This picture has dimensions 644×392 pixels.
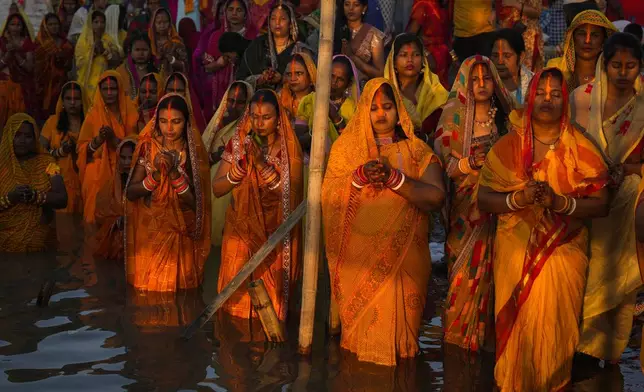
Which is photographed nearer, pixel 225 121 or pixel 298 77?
pixel 298 77

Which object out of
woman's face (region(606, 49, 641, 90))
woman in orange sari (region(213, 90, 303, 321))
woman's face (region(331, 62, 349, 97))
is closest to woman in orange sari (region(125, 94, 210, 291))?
woman in orange sari (region(213, 90, 303, 321))

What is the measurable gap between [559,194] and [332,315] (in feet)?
6.20

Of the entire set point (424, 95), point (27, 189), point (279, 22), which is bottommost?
point (27, 189)

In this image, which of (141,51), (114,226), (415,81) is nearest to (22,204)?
(114,226)

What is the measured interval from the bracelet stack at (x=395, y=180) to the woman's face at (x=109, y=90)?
17.7 feet

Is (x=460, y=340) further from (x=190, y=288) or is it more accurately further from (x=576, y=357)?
(x=190, y=288)

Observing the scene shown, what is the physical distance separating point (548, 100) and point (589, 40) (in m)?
1.68

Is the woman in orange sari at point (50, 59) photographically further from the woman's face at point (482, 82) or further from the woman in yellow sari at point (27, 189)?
the woman's face at point (482, 82)

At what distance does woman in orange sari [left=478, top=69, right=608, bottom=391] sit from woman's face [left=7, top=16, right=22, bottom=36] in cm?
1024

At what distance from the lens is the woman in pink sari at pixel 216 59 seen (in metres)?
13.1

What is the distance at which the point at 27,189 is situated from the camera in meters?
10.7

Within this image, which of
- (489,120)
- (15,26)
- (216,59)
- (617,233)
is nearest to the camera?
(617,233)

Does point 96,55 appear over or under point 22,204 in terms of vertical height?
over

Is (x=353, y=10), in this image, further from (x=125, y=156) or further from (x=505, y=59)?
(x=505, y=59)
